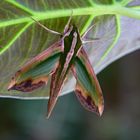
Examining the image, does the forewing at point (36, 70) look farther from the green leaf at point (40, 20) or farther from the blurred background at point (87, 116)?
the blurred background at point (87, 116)

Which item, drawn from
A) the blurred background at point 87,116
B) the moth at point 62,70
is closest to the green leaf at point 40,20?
the moth at point 62,70

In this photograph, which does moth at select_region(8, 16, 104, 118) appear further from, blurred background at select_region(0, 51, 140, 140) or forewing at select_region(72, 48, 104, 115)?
blurred background at select_region(0, 51, 140, 140)

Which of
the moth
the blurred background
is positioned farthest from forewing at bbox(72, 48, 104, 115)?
the blurred background

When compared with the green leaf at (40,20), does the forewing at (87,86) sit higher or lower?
lower

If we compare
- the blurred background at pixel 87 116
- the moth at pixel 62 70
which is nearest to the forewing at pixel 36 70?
the moth at pixel 62 70

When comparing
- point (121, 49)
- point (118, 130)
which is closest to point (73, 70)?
point (121, 49)

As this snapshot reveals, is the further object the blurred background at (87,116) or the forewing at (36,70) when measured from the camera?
the blurred background at (87,116)

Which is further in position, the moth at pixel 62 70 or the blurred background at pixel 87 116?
the blurred background at pixel 87 116
